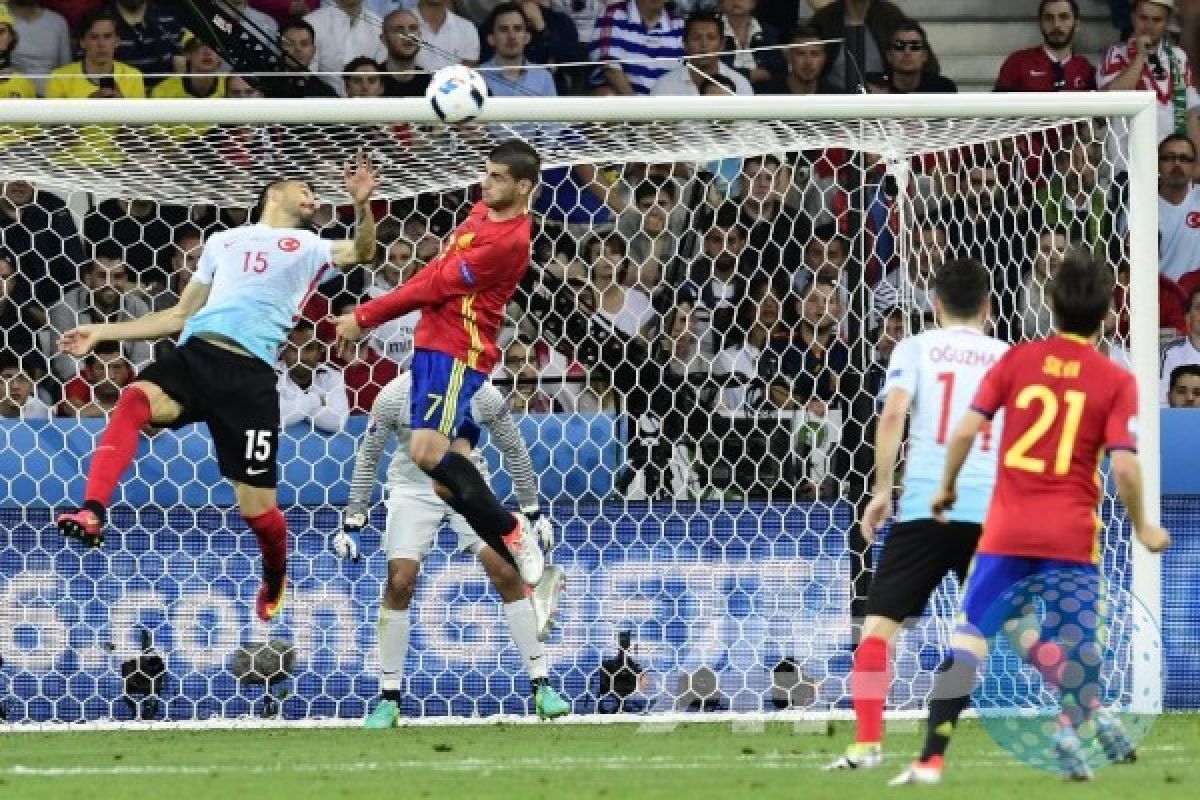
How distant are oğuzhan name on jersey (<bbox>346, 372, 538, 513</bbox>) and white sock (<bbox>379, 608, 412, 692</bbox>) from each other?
1.56 feet

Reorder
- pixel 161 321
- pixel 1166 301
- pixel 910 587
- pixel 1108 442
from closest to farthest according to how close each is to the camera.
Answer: pixel 1108 442 → pixel 910 587 → pixel 161 321 → pixel 1166 301

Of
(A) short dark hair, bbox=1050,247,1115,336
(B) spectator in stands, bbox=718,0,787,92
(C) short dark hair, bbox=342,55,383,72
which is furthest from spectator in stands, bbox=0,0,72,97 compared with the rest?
(A) short dark hair, bbox=1050,247,1115,336

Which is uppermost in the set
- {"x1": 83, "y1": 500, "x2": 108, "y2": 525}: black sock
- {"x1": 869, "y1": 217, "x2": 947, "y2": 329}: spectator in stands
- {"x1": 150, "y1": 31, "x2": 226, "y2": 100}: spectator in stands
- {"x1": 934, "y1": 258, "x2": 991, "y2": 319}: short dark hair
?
{"x1": 150, "y1": 31, "x2": 226, "y2": 100}: spectator in stands

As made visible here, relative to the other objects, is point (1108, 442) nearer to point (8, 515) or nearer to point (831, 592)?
point (831, 592)

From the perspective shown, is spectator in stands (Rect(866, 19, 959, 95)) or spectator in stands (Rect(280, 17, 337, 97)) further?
spectator in stands (Rect(866, 19, 959, 95))

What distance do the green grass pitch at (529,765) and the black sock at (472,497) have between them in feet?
2.78

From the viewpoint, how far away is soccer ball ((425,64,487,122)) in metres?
10.0

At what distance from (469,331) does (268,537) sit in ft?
3.91

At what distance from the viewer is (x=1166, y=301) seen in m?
14.2

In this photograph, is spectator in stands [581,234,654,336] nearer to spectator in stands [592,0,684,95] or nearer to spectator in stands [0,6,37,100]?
spectator in stands [592,0,684,95]

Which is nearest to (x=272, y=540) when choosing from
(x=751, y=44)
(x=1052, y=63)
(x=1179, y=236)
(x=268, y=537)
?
(x=268, y=537)

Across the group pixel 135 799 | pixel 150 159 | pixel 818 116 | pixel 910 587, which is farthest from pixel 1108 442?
pixel 150 159

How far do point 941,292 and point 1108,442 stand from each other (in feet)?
4.06

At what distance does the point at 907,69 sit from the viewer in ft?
48.8
